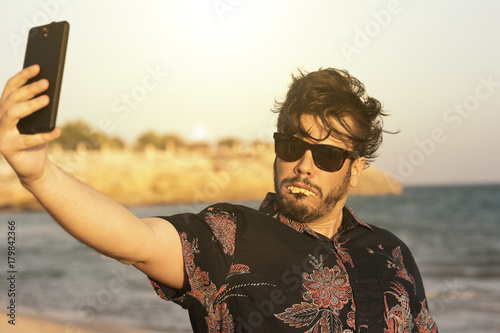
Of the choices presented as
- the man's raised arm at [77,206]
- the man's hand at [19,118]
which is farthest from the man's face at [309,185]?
the man's hand at [19,118]

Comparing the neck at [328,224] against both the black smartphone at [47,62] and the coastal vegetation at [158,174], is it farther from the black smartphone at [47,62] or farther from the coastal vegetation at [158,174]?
the coastal vegetation at [158,174]

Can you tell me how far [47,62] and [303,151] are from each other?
4.54 ft

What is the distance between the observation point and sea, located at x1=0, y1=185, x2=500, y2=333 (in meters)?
7.75

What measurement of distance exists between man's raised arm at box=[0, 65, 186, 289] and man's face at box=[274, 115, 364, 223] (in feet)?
2.15

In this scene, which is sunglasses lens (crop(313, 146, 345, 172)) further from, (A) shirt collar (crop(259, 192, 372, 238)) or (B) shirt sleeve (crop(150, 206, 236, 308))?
(B) shirt sleeve (crop(150, 206, 236, 308))

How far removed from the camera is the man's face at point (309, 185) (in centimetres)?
233

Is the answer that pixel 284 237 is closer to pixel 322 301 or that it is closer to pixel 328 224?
pixel 322 301

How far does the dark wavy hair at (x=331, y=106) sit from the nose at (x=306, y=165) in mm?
93

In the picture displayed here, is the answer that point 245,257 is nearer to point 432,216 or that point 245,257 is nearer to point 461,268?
point 461,268

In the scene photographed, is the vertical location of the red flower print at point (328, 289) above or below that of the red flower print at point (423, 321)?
above

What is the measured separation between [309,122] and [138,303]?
7.22m

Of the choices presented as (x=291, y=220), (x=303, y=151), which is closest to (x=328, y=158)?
(x=303, y=151)

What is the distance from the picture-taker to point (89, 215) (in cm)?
149

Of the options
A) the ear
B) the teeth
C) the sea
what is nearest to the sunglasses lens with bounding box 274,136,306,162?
the teeth
